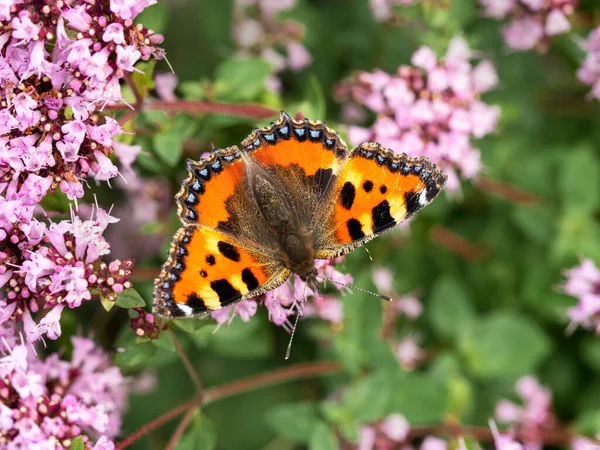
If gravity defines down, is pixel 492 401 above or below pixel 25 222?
above

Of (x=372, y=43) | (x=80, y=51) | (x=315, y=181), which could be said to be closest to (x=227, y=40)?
(x=372, y=43)

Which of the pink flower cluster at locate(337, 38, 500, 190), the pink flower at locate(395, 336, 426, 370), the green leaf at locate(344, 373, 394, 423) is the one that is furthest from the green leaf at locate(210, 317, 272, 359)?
the pink flower cluster at locate(337, 38, 500, 190)

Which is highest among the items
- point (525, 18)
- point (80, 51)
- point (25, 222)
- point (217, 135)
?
point (525, 18)

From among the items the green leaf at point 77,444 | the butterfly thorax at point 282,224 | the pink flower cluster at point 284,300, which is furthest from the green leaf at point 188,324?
the green leaf at point 77,444

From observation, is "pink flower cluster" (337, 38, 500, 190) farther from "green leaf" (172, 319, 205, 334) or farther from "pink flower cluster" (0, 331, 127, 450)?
"pink flower cluster" (0, 331, 127, 450)

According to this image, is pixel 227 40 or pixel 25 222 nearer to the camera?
pixel 25 222

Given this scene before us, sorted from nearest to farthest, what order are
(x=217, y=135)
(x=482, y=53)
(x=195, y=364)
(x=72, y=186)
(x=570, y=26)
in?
(x=72, y=186) → (x=217, y=135) → (x=570, y=26) → (x=482, y=53) → (x=195, y=364)

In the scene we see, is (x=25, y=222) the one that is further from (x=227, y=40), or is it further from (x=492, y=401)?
(x=492, y=401)
